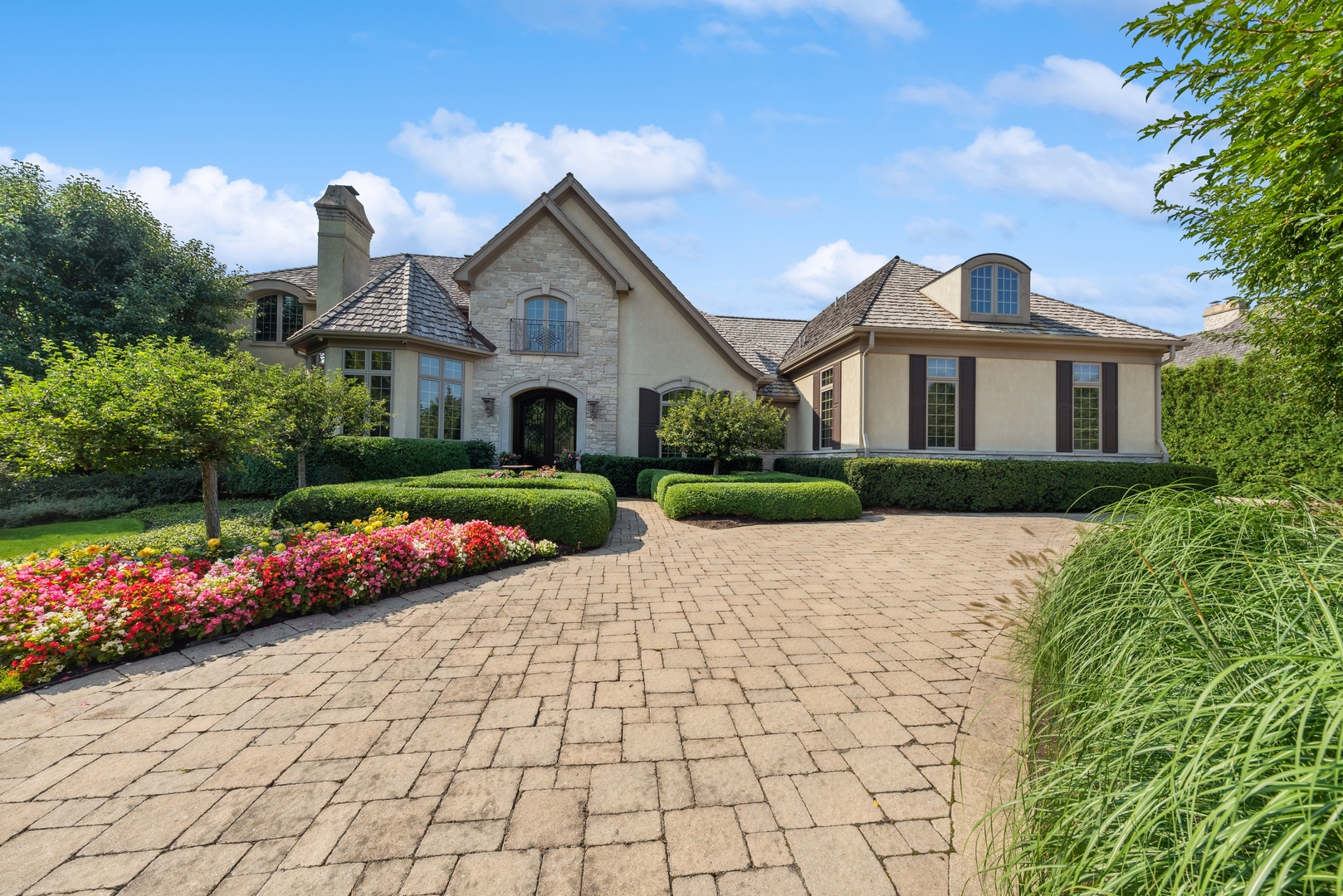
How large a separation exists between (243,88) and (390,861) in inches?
350

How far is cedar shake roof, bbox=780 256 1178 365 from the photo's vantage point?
44.4ft

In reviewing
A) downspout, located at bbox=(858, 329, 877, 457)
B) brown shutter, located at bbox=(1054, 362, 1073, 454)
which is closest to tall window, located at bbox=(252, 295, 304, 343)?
downspout, located at bbox=(858, 329, 877, 457)

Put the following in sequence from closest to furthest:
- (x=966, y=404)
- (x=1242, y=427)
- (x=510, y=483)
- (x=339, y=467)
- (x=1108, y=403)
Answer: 1. (x=510, y=483)
2. (x=339, y=467)
3. (x=966, y=404)
4. (x=1242, y=427)
5. (x=1108, y=403)

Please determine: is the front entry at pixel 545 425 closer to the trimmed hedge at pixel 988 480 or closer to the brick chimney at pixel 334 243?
the brick chimney at pixel 334 243

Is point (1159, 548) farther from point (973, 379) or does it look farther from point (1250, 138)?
point (973, 379)

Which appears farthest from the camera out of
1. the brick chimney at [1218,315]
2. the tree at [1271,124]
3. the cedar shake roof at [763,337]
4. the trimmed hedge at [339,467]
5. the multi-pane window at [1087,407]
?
the brick chimney at [1218,315]

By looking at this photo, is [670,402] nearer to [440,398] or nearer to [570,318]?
[570,318]

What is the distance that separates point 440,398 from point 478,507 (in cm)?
775

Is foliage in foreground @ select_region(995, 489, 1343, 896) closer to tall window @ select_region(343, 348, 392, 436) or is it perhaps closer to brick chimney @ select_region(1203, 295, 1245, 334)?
tall window @ select_region(343, 348, 392, 436)

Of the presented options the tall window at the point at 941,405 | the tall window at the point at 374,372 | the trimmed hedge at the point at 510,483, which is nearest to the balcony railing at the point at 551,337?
the tall window at the point at 374,372

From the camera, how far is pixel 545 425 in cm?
1623

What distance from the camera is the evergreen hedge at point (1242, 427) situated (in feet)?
39.8

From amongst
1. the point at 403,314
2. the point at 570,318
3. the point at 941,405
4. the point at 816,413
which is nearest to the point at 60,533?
the point at 403,314

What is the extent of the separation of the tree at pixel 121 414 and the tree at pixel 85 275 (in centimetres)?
965
